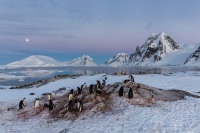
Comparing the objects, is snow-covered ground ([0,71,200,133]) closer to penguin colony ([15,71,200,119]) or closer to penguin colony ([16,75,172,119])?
penguin colony ([15,71,200,119])

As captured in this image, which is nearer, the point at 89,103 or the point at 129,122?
the point at 129,122

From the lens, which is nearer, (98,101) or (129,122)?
(129,122)

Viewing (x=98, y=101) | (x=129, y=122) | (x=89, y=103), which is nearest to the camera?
(x=129, y=122)

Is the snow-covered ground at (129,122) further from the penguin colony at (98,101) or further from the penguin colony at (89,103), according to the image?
the penguin colony at (89,103)

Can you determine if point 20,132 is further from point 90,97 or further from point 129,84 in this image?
point 129,84

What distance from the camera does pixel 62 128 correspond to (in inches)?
487

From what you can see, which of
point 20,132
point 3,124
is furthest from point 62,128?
point 3,124

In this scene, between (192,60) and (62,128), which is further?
(192,60)

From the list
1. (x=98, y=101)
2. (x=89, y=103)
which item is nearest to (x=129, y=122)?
(x=98, y=101)

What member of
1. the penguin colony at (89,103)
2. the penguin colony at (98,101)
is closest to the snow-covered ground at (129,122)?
the penguin colony at (98,101)

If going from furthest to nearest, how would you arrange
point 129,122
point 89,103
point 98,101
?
point 98,101 → point 89,103 → point 129,122

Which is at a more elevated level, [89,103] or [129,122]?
[89,103]

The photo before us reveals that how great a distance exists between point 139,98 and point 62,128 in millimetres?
7357

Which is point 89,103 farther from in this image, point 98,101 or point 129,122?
point 129,122
